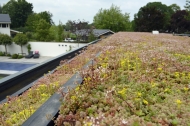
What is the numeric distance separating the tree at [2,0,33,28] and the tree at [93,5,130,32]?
68.6 feet

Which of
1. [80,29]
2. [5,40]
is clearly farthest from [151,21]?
[5,40]

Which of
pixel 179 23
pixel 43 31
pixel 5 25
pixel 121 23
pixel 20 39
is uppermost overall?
pixel 121 23

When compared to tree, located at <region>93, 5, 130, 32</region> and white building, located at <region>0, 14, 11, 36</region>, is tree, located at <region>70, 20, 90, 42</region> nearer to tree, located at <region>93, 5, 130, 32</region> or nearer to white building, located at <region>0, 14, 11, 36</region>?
tree, located at <region>93, 5, 130, 32</region>

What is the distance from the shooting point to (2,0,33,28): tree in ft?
132

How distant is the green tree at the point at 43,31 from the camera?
23.2m

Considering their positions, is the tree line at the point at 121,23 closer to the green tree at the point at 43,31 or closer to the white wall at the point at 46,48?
the green tree at the point at 43,31

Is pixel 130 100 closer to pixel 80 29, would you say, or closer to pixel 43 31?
pixel 80 29

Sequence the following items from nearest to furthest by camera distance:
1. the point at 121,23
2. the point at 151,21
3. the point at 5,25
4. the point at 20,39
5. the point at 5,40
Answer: the point at 20,39 < the point at 5,40 < the point at 5,25 < the point at 151,21 < the point at 121,23

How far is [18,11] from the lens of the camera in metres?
40.3

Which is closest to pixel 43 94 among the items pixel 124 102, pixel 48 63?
pixel 124 102

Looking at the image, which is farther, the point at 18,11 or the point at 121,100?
the point at 18,11

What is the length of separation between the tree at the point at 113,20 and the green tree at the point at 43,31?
968 cm

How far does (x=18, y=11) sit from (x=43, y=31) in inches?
840

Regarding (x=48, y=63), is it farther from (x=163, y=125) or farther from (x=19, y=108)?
(x=163, y=125)
